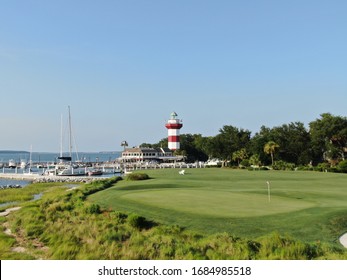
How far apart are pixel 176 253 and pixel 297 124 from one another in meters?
88.3

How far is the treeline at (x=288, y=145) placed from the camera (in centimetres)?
8406

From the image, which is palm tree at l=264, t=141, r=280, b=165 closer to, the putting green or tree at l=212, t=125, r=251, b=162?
tree at l=212, t=125, r=251, b=162

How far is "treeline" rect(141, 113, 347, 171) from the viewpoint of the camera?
276ft

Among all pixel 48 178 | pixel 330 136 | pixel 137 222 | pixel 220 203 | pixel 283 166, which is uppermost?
pixel 330 136

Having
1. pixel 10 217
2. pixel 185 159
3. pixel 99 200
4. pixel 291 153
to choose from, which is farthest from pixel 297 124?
pixel 10 217

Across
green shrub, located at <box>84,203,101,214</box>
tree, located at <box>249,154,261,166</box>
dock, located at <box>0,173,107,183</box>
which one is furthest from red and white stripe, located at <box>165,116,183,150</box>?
green shrub, located at <box>84,203,101,214</box>

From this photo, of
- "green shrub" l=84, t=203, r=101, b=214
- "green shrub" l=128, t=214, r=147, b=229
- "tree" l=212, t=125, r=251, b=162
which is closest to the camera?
"green shrub" l=128, t=214, r=147, b=229

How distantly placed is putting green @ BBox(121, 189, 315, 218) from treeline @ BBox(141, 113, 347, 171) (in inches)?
2004

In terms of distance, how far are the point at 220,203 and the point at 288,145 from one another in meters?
71.7

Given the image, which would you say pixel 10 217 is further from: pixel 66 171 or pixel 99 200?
pixel 66 171

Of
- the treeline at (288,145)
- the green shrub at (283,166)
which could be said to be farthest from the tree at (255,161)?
the green shrub at (283,166)

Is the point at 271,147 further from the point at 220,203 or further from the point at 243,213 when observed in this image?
the point at 243,213

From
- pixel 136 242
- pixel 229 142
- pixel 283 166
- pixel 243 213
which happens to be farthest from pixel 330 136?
pixel 136 242

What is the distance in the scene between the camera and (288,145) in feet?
300
